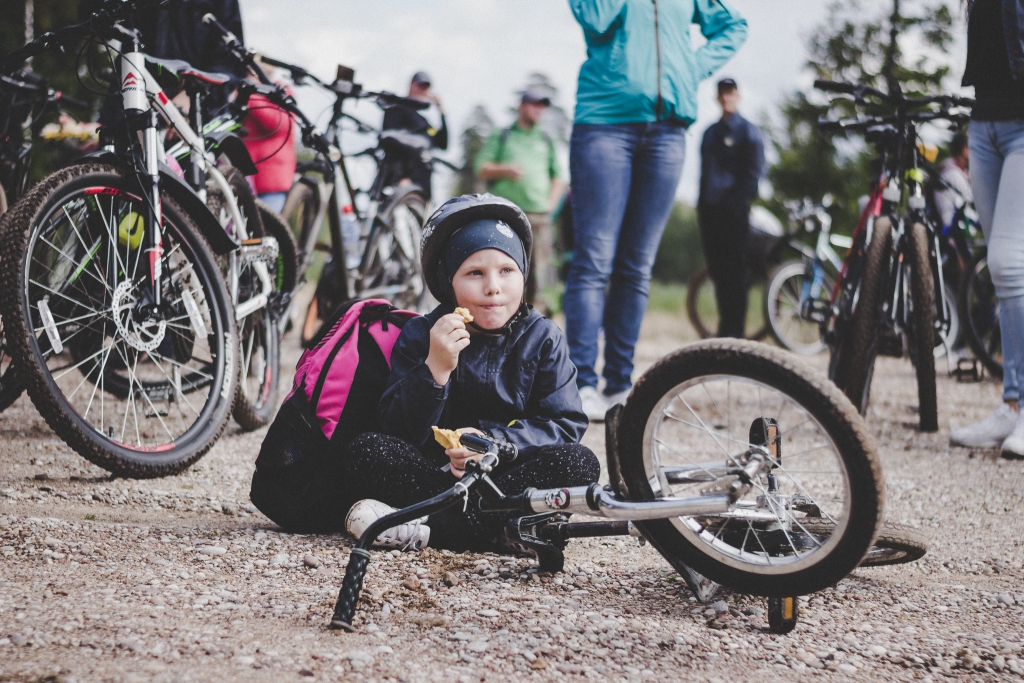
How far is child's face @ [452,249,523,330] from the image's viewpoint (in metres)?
2.07

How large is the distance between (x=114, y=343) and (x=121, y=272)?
0.80ft

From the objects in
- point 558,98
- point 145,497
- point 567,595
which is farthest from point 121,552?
point 558,98

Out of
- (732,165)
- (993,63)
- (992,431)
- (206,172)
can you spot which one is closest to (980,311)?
(992,431)

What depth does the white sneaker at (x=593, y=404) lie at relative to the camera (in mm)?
3822

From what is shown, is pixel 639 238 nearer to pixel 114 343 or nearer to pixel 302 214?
pixel 302 214

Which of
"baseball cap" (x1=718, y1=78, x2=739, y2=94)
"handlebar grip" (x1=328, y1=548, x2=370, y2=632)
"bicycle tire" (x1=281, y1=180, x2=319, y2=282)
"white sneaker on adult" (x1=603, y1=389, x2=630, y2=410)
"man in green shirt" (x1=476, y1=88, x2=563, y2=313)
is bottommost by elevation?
"handlebar grip" (x1=328, y1=548, x2=370, y2=632)

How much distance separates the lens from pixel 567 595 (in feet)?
6.11

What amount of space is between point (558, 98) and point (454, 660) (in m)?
39.9

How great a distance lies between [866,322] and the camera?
12.1 ft

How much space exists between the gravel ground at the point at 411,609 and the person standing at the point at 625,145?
5.66 feet

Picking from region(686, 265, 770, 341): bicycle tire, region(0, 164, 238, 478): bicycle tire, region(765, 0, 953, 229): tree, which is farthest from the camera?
region(765, 0, 953, 229): tree

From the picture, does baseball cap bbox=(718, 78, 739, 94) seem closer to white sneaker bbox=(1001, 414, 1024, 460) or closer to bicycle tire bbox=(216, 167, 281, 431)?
white sneaker bbox=(1001, 414, 1024, 460)

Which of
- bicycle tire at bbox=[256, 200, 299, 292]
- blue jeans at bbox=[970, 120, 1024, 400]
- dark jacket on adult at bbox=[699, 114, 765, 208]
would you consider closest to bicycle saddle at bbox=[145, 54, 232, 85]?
bicycle tire at bbox=[256, 200, 299, 292]

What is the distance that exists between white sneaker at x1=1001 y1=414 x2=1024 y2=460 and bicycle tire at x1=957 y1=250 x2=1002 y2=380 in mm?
1811
